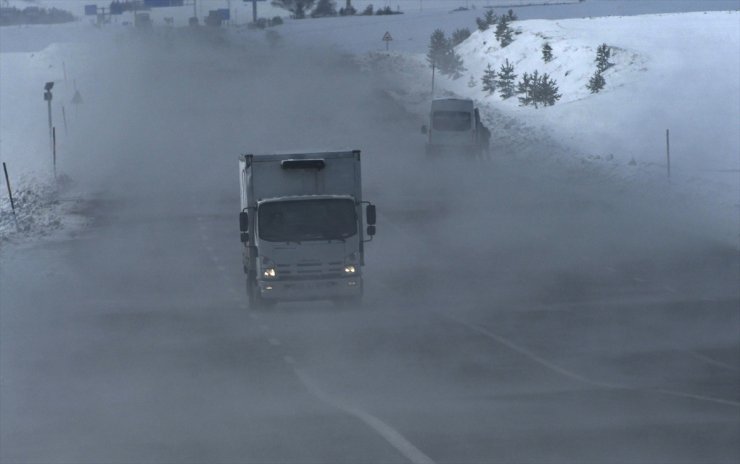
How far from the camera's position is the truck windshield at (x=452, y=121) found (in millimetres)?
57188

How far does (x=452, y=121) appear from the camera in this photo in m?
57.3

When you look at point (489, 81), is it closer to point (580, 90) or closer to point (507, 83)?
point (507, 83)

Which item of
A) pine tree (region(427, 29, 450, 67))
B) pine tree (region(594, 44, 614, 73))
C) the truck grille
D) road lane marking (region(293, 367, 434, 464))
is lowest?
road lane marking (region(293, 367, 434, 464))

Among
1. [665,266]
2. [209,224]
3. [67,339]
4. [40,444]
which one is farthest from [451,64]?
[40,444]

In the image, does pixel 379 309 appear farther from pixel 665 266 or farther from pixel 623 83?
pixel 623 83

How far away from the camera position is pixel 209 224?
41.0 meters

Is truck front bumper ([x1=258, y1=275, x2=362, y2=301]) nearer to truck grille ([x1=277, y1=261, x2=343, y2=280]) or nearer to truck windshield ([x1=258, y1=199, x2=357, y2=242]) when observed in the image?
truck grille ([x1=277, y1=261, x2=343, y2=280])

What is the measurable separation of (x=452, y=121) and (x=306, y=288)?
3375 centimetres

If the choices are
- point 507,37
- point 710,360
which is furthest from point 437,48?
point 710,360

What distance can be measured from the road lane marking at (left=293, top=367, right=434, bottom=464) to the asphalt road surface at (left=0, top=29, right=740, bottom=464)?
5 centimetres

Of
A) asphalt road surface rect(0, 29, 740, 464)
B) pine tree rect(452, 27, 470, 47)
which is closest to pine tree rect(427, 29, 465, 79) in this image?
pine tree rect(452, 27, 470, 47)

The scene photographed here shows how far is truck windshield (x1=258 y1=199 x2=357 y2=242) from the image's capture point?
24344mm

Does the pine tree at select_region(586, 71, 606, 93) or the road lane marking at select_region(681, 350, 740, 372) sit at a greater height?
the pine tree at select_region(586, 71, 606, 93)

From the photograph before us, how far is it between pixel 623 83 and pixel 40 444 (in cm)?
7000
